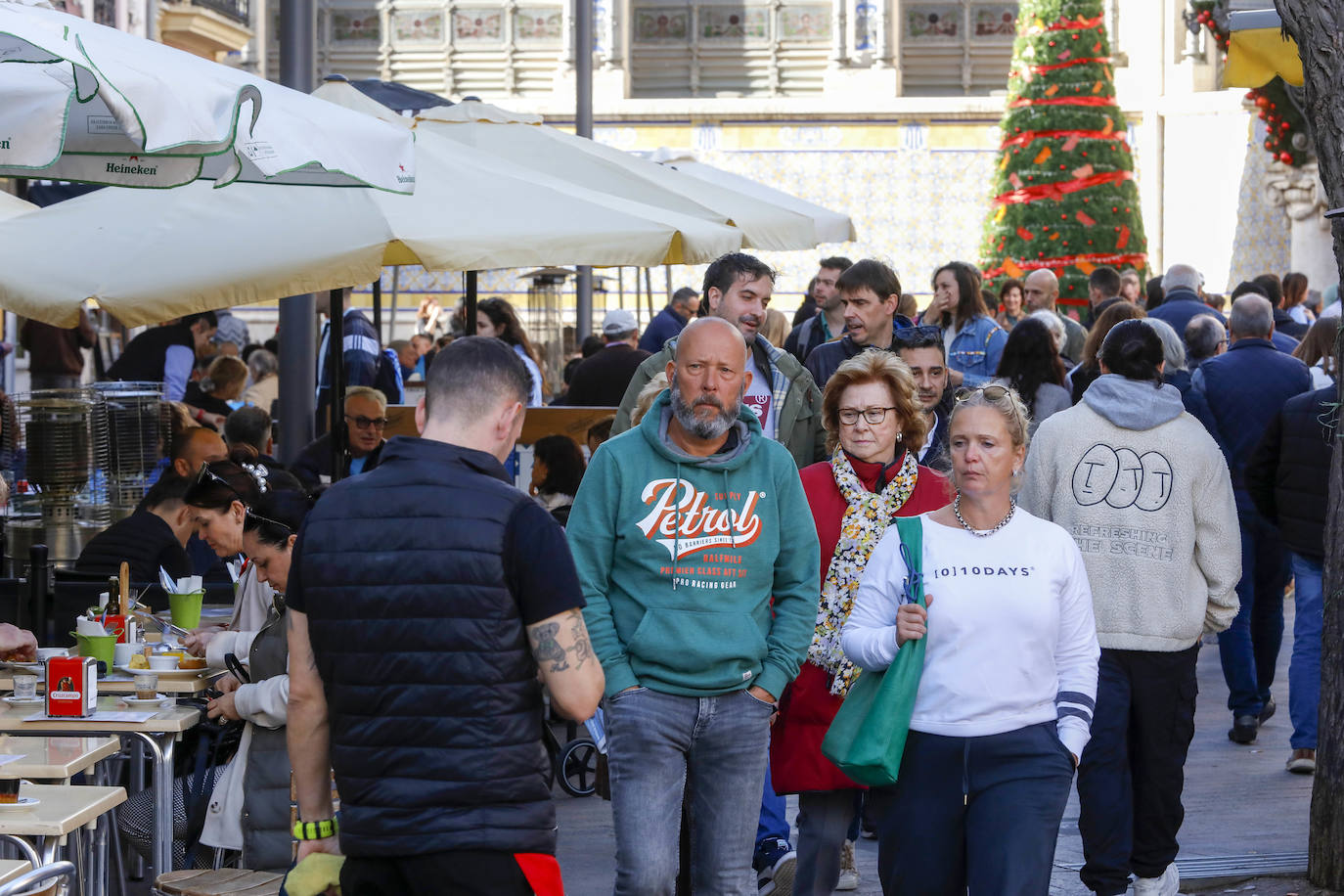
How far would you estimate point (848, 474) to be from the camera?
4.60m

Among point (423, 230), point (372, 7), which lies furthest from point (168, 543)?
point (372, 7)

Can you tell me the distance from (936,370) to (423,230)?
6.26 feet

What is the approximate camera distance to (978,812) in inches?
152

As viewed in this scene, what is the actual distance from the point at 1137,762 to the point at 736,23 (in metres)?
23.2

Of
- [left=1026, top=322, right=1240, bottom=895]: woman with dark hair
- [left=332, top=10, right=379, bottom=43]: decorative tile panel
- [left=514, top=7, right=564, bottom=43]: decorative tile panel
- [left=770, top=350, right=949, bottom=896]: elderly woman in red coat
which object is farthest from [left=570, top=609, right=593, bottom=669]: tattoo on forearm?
[left=332, top=10, right=379, bottom=43]: decorative tile panel

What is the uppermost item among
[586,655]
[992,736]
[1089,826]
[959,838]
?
[586,655]

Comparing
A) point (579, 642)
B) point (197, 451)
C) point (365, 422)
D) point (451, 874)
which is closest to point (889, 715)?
point (579, 642)

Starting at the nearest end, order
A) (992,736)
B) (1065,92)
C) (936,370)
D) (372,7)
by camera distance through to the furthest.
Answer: (992,736), (936,370), (1065,92), (372,7)

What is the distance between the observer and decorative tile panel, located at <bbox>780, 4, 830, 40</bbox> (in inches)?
1059

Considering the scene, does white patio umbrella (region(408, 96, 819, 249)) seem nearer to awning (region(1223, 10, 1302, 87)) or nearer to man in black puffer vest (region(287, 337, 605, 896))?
awning (region(1223, 10, 1302, 87))

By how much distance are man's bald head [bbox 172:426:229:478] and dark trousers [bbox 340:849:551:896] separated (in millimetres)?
4803

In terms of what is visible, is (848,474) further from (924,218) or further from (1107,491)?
(924,218)

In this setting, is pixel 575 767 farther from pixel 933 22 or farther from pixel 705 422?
pixel 933 22

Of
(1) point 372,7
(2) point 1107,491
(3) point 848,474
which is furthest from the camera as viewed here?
(1) point 372,7
